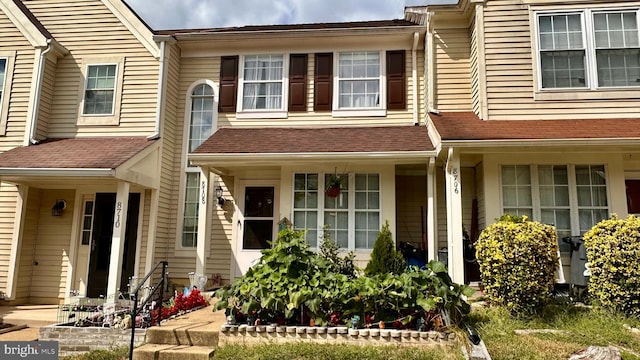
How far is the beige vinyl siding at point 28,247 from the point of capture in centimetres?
880

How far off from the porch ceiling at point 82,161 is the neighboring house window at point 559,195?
7.07m

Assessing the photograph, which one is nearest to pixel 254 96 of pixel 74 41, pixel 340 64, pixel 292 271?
pixel 340 64

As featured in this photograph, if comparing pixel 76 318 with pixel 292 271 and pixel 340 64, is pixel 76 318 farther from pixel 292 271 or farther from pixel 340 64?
pixel 340 64

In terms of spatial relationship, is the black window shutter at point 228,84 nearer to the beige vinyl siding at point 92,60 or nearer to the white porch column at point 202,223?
the beige vinyl siding at point 92,60

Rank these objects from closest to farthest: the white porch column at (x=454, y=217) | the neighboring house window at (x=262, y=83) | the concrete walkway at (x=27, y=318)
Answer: the concrete walkway at (x=27, y=318) < the white porch column at (x=454, y=217) < the neighboring house window at (x=262, y=83)

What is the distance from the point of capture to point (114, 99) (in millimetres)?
9516

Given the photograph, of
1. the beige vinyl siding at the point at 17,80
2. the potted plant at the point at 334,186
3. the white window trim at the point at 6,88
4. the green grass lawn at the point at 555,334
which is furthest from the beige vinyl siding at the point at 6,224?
the green grass lawn at the point at 555,334

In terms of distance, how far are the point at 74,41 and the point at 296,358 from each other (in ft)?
30.1

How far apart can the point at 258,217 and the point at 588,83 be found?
716 cm

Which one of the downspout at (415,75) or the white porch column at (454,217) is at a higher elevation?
the downspout at (415,75)

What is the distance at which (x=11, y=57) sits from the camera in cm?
939

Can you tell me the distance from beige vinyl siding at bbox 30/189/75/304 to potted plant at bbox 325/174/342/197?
18.7 feet

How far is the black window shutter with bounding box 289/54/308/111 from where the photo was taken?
31.6 feet

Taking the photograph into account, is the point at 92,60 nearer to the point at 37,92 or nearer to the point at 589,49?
the point at 37,92
